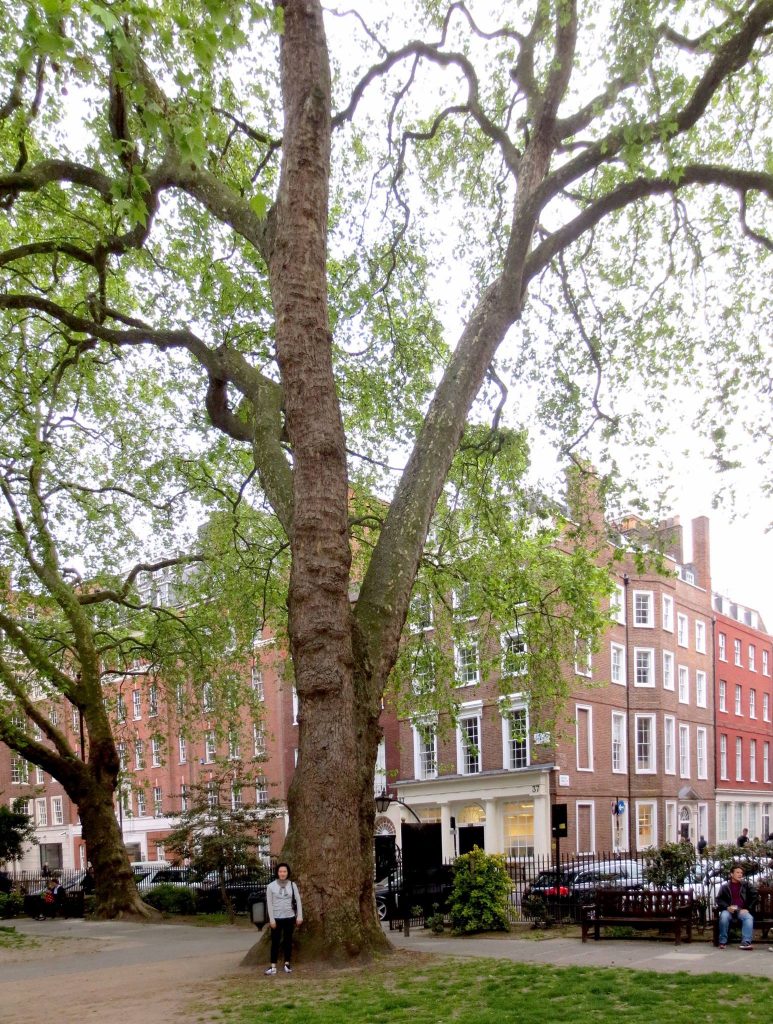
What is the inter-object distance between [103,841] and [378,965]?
47.6 ft

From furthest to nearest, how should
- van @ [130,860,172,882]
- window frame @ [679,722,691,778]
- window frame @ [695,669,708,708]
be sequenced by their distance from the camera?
1. window frame @ [695,669,708,708]
2. window frame @ [679,722,691,778]
3. van @ [130,860,172,882]

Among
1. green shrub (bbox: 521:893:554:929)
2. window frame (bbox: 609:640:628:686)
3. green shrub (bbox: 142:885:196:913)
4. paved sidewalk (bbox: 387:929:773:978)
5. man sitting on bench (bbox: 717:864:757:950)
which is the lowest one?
green shrub (bbox: 142:885:196:913)

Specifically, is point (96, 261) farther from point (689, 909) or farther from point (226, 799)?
point (226, 799)

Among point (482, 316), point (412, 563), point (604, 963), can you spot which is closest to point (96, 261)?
point (482, 316)

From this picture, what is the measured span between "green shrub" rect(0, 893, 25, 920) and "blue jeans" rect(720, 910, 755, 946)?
76.4ft

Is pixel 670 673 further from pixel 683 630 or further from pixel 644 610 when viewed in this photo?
pixel 644 610

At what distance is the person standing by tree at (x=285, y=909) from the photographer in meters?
10.7

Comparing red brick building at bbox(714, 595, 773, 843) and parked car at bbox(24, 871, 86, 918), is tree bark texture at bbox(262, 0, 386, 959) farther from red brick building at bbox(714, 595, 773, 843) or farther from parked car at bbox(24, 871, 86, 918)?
red brick building at bbox(714, 595, 773, 843)

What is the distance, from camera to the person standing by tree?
35.1ft

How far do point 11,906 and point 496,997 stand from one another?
25217mm

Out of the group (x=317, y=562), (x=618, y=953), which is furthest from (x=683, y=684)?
(x=317, y=562)

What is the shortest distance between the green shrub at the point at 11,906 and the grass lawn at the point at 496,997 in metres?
22.5

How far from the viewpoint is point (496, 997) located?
9234 mm

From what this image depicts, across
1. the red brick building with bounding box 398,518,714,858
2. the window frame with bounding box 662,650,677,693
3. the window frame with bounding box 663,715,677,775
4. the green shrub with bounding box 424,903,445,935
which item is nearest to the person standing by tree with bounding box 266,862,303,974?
the green shrub with bounding box 424,903,445,935
